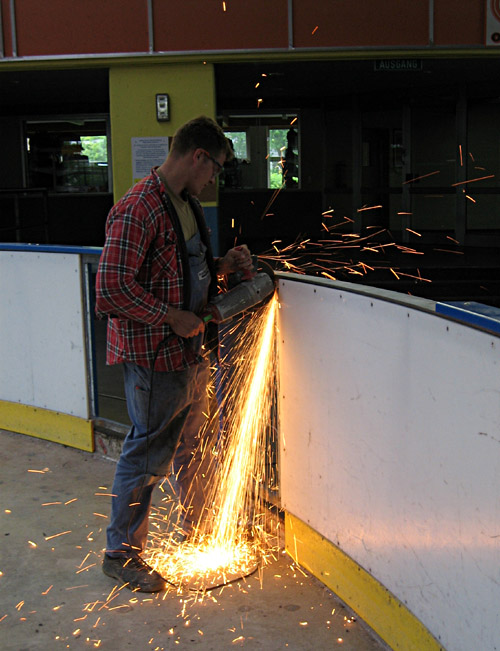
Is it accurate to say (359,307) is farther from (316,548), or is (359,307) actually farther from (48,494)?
(48,494)

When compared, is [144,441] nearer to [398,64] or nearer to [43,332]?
[43,332]

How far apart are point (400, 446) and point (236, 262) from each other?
1.21 metres

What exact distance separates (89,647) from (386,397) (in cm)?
146

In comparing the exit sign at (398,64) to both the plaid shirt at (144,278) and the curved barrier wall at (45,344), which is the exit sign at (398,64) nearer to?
the curved barrier wall at (45,344)

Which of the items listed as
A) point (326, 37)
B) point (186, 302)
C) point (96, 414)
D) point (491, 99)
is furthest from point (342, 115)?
point (186, 302)

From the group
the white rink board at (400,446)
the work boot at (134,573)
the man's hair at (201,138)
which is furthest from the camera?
the work boot at (134,573)

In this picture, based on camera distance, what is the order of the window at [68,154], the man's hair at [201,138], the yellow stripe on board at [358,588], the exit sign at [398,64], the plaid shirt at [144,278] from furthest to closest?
1. the window at [68,154]
2. the exit sign at [398,64]
3. the man's hair at [201,138]
4. the plaid shirt at [144,278]
5. the yellow stripe on board at [358,588]

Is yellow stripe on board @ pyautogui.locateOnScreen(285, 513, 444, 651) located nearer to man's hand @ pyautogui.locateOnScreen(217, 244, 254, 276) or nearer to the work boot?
the work boot

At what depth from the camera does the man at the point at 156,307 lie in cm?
332

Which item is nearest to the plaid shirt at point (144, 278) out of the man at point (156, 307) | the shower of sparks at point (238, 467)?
the man at point (156, 307)

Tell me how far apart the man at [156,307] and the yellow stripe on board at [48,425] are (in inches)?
73.8

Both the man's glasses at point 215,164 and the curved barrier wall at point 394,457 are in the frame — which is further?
the man's glasses at point 215,164

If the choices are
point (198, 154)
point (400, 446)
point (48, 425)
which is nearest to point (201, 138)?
point (198, 154)

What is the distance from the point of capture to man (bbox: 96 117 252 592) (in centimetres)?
332
